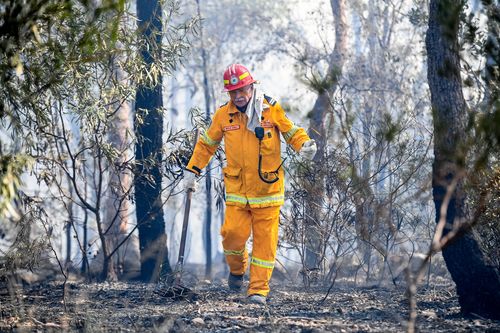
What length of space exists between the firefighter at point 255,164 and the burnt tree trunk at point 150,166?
183 centimetres

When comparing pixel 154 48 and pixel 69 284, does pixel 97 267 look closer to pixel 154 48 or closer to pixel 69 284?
pixel 69 284

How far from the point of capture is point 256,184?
809 centimetres

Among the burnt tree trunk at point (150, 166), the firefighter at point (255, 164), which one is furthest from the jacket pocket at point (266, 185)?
the burnt tree trunk at point (150, 166)

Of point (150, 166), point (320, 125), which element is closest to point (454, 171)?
point (150, 166)

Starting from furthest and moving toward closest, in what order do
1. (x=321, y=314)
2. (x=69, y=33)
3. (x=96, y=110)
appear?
(x=96, y=110), (x=69, y=33), (x=321, y=314)

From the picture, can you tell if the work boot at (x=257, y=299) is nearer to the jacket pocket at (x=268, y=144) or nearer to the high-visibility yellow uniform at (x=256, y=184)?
the high-visibility yellow uniform at (x=256, y=184)

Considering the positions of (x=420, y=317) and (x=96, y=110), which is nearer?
(x=420, y=317)

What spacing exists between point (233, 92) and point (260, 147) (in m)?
0.58

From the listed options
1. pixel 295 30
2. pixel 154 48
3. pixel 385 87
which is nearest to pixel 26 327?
pixel 154 48

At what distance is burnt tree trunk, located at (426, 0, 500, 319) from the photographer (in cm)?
642

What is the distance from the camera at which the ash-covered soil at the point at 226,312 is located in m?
6.23

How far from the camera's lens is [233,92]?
816cm

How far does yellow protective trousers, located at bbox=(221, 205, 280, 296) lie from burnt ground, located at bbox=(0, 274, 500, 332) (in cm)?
25

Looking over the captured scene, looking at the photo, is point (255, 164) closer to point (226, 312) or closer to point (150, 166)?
point (226, 312)
